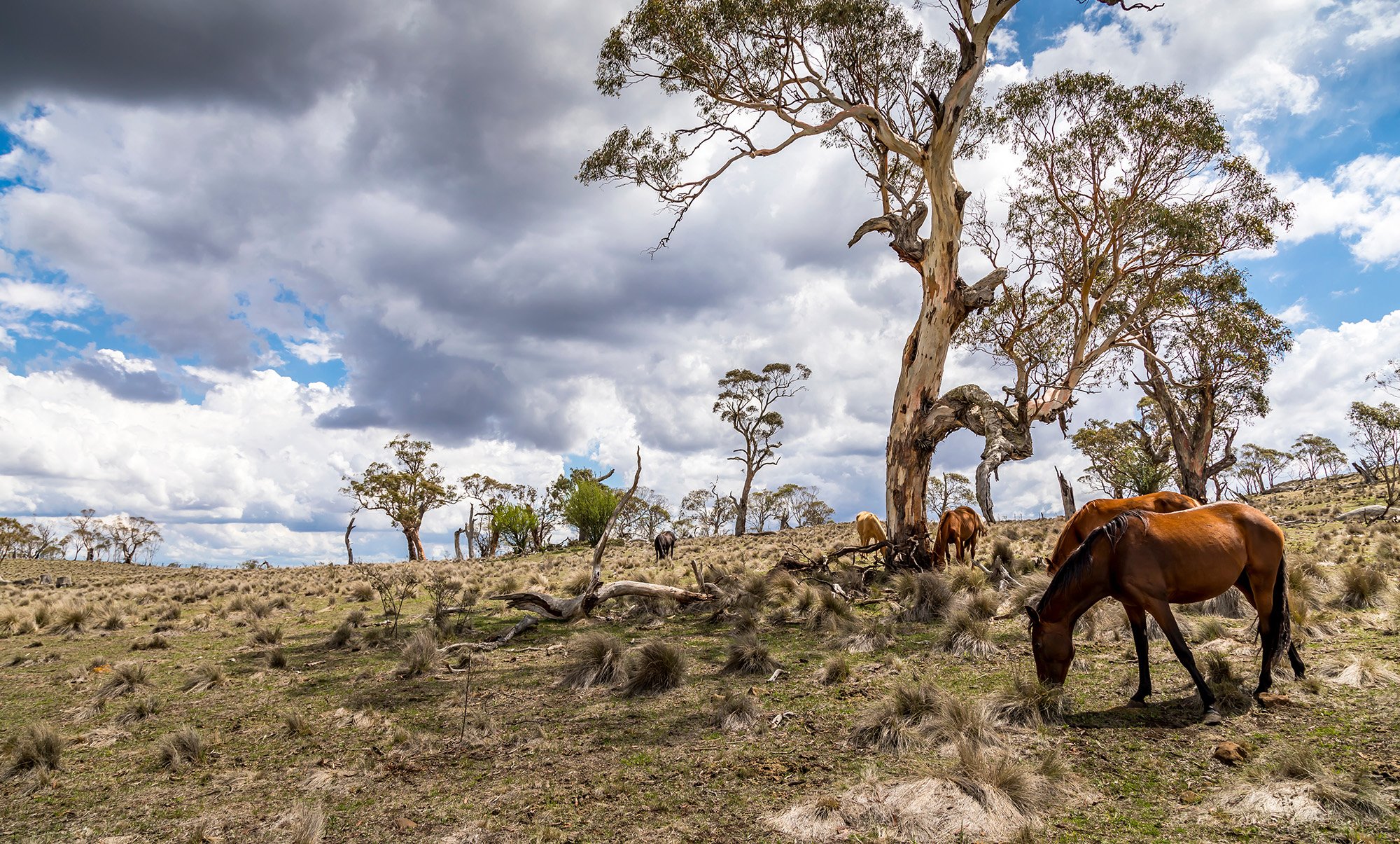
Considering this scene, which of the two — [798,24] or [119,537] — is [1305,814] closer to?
[798,24]

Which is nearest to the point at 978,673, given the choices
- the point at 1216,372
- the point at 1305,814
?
the point at 1305,814

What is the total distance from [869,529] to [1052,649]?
16015 mm

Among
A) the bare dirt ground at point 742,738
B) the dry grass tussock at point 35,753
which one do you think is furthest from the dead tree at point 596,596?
the dry grass tussock at point 35,753

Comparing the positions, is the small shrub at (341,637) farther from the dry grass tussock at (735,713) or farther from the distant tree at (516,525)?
the distant tree at (516,525)

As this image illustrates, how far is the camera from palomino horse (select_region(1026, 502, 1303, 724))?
18.9 ft

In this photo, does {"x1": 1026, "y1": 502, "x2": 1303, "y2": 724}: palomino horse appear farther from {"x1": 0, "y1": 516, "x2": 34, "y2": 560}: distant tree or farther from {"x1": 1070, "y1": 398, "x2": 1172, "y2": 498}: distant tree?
{"x1": 0, "y1": 516, "x2": 34, "y2": 560}: distant tree

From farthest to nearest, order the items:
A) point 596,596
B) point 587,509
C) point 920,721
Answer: point 587,509
point 596,596
point 920,721

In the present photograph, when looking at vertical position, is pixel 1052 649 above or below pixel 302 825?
above

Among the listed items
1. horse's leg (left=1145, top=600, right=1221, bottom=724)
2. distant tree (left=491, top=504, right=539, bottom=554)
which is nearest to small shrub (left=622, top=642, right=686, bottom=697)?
horse's leg (left=1145, top=600, right=1221, bottom=724)

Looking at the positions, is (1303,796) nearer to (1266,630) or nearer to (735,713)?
(1266,630)

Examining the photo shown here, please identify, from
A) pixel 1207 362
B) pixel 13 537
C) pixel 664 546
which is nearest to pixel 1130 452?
pixel 1207 362

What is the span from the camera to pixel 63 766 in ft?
20.6

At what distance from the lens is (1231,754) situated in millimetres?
4719

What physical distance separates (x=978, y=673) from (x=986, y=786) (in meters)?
3.28
